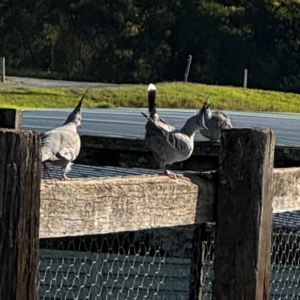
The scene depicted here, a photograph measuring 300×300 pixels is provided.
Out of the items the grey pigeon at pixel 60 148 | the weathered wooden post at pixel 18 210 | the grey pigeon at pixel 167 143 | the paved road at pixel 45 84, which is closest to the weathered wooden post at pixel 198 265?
the grey pigeon at pixel 60 148

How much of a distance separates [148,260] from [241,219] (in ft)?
16.8

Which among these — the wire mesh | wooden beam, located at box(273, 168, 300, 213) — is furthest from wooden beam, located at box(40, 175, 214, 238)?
the wire mesh

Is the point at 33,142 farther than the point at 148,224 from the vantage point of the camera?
No

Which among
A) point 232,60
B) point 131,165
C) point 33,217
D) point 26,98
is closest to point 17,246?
point 33,217

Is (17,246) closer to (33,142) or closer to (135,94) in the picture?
(33,142)

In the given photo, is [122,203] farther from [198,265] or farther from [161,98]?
[161,98]

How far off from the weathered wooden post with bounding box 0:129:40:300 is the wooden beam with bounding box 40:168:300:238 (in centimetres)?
18

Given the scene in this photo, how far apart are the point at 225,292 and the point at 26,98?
26.0m

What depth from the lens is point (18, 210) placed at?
8.94 feet

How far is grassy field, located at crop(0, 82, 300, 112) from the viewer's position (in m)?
28.6

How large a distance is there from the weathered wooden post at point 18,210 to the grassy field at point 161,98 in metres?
24.6

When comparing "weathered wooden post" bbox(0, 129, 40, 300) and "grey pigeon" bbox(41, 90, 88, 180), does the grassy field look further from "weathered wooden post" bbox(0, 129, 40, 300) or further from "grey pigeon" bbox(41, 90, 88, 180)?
"weathered wooden post" bbox(0, 129, 40, 300)

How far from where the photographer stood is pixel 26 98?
29.1m

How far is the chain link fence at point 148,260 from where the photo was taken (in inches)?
257
